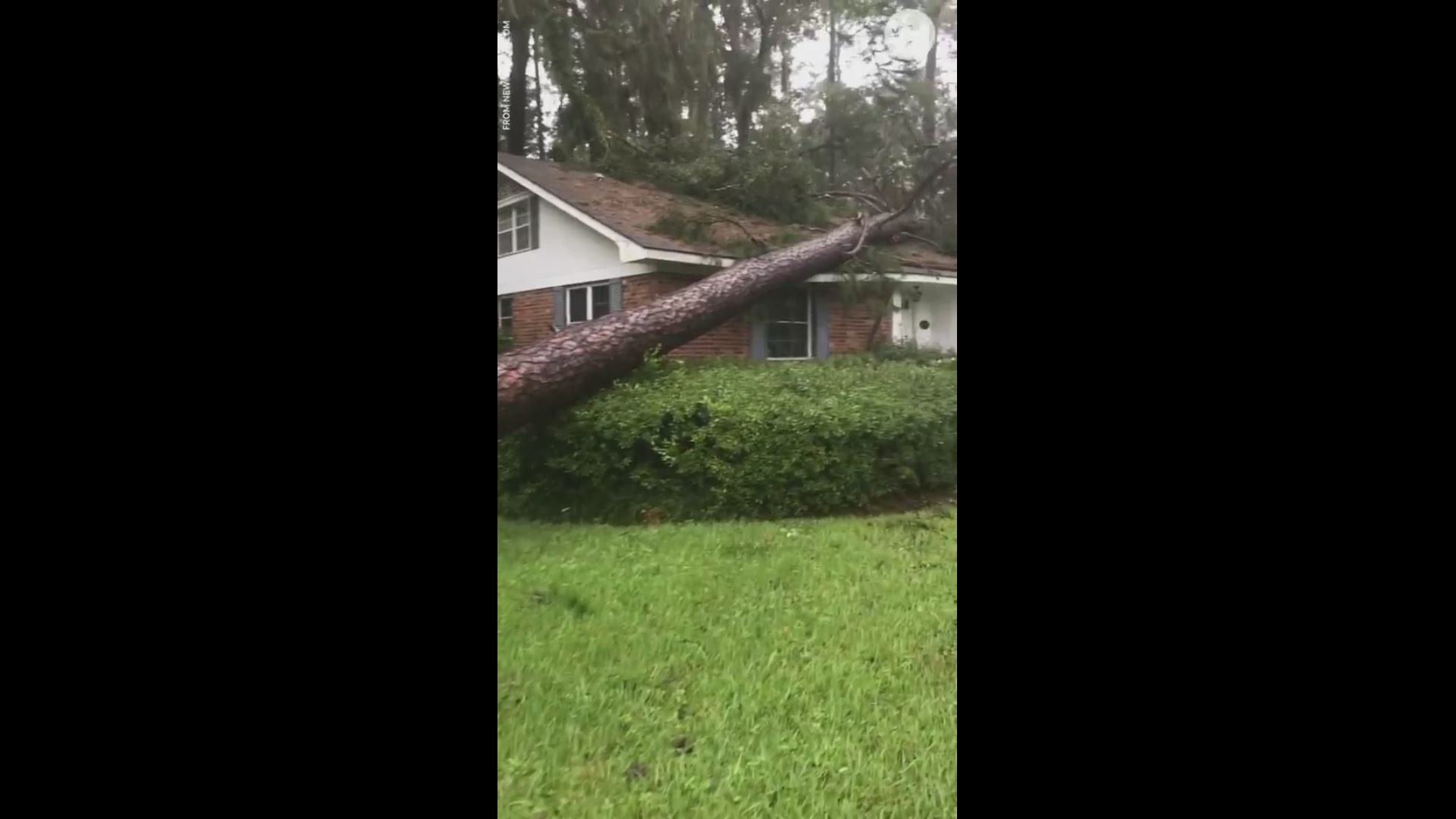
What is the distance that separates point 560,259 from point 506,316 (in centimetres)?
27

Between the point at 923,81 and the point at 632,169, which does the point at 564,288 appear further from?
the point at 923,81

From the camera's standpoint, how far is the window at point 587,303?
2.61 m

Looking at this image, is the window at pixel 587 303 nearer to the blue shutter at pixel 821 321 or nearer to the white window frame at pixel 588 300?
the white window frame at pixel 588 300

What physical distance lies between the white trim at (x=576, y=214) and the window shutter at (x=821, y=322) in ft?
2.05

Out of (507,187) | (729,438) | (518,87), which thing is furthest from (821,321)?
(518,87)

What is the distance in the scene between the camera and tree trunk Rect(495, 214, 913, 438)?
2584mm

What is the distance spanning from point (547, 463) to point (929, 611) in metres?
1.30

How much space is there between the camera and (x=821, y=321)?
2682 millimetres

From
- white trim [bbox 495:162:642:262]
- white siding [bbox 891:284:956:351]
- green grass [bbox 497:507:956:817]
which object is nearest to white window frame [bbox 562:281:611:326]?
white trim [bbox 495:162:642:262]

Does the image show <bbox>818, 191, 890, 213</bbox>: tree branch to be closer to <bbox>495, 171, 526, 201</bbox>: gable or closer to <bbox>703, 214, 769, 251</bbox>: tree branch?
<bbox>703, 214, 769, 251</bbox>: tree branch

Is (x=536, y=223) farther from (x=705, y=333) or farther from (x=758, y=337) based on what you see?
(x=758, y=337)

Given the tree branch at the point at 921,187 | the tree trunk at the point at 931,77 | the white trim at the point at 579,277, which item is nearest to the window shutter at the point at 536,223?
the white trim at the point at 579,277

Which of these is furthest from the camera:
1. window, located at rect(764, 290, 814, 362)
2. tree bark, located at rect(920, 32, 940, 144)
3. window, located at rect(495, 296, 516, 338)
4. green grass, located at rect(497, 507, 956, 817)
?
tree bark, located at rect(920, 32, 940, 144)
